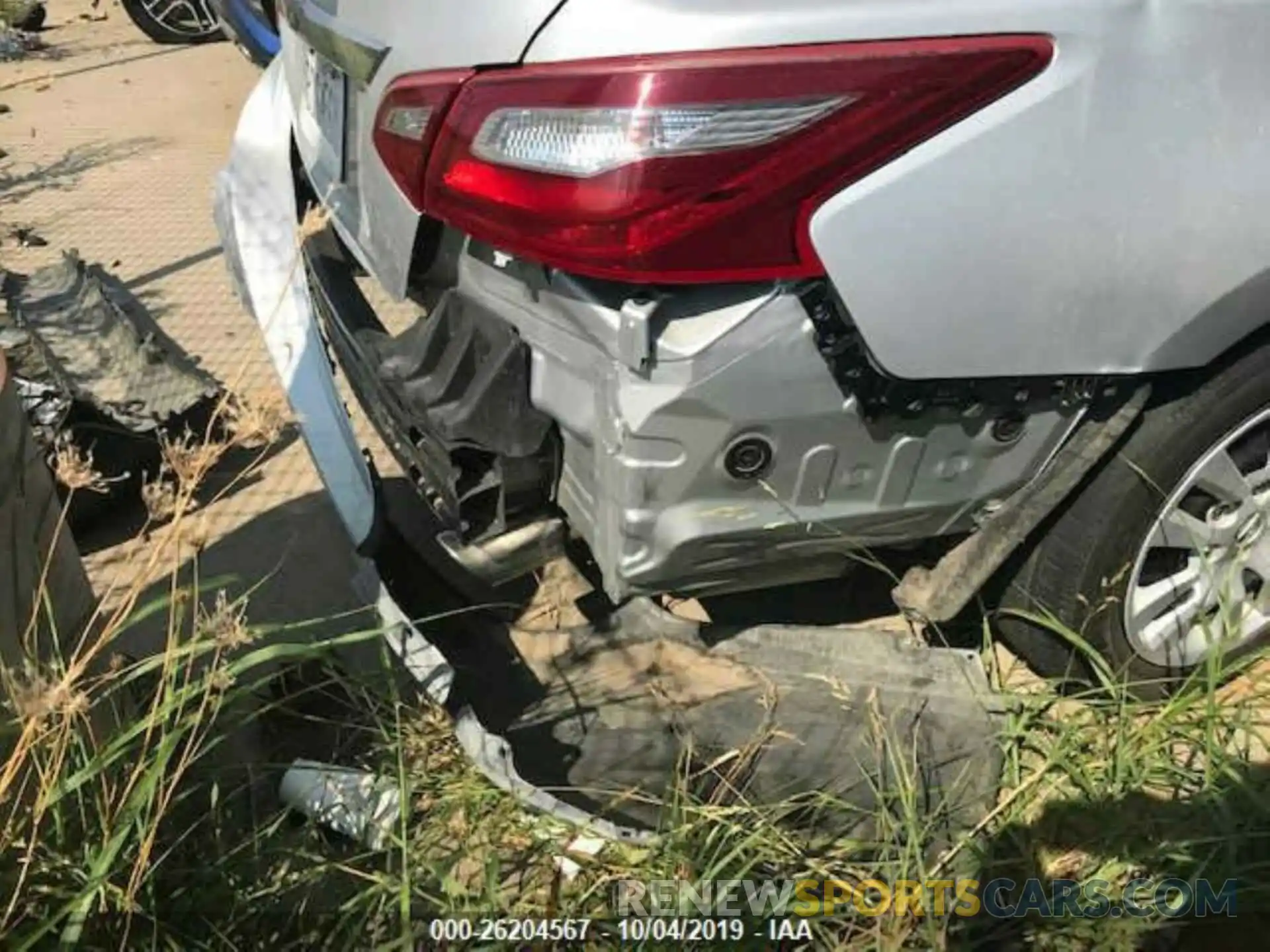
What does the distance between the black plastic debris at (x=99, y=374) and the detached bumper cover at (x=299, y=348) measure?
0.57 metres

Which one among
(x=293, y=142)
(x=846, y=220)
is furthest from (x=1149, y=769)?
(x=293, y=142)

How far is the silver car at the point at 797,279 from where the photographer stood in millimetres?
1655

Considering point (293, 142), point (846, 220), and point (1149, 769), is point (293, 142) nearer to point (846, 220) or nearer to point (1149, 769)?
point (846, 220)

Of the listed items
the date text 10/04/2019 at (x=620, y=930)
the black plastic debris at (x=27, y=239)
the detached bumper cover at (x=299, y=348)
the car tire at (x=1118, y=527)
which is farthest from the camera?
the black plastic debris at (x=27, y=239)

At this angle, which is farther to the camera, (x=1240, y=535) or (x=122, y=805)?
(x=1240, y=535)

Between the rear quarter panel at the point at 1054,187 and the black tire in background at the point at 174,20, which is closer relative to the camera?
the rear quarter panel at the point at 1054,187

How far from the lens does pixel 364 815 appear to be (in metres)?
2.09

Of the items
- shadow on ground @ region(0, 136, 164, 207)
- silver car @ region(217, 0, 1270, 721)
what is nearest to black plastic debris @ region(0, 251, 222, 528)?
silver car @ region(217, 0, 1270, 721)

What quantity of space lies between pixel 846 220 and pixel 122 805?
54.3 inches

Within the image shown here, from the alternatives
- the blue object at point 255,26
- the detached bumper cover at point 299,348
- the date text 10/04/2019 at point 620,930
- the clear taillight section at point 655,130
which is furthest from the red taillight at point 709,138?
the blue object at point 255,26

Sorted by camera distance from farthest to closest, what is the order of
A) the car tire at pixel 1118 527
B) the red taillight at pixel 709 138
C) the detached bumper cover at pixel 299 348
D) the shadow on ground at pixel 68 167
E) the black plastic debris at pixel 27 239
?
1. the shadow on ground at pixel 68 167
2. the black plastic debris at pixel 27 239
3. the car tire at pixel 1118 527
4. the detached bumper cover at pixel 299 348
5. the red taillight at pixel 709 138

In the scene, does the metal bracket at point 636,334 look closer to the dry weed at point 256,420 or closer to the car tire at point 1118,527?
the dry weed at point 256,420

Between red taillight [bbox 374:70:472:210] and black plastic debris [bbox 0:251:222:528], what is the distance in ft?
3.90

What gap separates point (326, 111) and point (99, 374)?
1.58 meters
